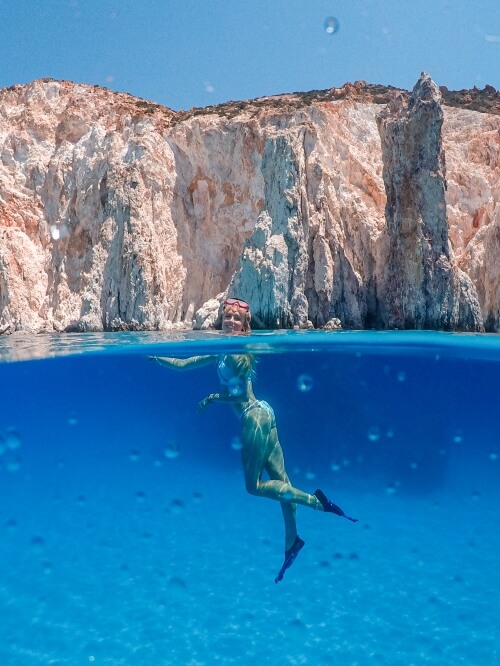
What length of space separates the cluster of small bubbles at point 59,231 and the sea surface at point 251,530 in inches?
339

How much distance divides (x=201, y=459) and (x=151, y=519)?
30.1 feet

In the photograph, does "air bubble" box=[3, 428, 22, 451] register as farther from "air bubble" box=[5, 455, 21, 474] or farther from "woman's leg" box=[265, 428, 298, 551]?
"woman's leg" box=[265, 428, 298, 551]

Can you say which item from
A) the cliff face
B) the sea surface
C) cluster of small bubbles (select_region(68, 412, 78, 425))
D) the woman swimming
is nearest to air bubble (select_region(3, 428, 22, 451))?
the sea surface

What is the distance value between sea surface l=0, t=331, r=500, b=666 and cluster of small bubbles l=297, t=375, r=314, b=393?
5.7 inches

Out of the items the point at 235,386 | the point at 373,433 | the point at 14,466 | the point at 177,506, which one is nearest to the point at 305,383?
the point at 373,433

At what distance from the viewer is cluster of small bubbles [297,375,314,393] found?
85.4 feet

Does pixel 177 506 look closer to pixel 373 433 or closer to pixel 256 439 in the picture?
pixel 256 439

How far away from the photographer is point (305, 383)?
1072 inches

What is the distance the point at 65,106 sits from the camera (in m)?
33.5

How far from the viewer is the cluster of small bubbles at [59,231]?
29438mm

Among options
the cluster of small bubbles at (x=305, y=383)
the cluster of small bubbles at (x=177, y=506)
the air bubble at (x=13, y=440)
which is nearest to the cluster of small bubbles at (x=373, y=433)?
the cluster of small bubbles at (x=305, y=383)

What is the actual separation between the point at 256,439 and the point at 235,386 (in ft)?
2.61

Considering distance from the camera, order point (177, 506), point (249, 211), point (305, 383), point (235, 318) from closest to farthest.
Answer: point (235, 318) < point (177, 506) < point (305, 383) < point (249, 211)

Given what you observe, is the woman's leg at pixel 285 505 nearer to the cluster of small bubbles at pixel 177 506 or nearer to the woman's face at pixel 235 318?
the woman's face at pixel 235 318
